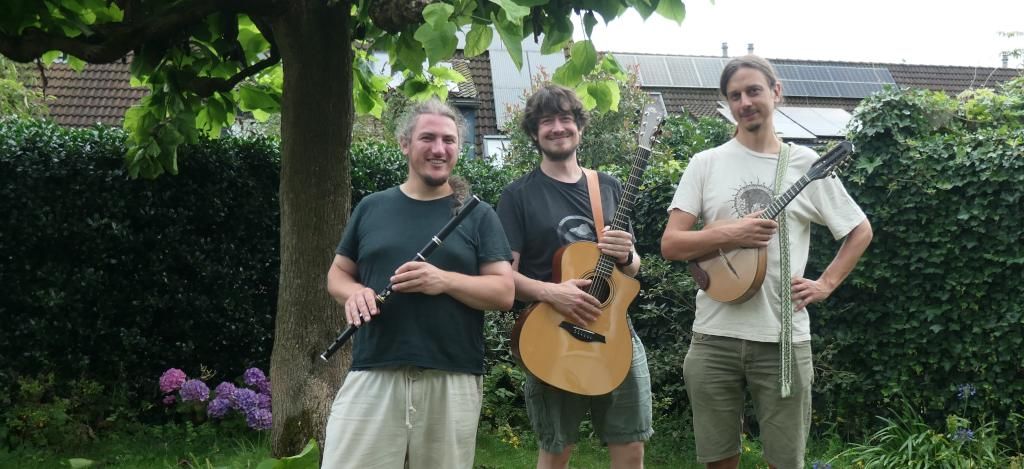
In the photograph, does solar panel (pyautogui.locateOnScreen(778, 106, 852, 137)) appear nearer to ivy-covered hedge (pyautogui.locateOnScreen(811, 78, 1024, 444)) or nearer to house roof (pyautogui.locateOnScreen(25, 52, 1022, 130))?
house roof (pyautogui.locateOnScreen(25, 52, 1022, 130))

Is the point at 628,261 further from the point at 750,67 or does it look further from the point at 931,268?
the point at 931,268

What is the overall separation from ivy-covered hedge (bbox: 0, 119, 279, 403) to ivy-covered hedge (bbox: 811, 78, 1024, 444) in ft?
12.6

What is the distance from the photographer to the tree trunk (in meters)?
4.25

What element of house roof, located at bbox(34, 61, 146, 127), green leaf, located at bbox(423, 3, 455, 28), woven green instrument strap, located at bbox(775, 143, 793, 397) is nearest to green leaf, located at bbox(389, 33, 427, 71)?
green leaf, located at bbox(423, 3, 455, 28)

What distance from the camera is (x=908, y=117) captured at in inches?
226

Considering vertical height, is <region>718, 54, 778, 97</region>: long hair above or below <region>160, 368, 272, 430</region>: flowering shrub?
above

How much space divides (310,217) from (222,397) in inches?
87.8

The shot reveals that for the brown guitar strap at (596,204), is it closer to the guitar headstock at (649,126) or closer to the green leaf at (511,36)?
the guitar headstock at (649,126)

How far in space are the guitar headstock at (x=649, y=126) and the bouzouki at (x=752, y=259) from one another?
1.71 feet

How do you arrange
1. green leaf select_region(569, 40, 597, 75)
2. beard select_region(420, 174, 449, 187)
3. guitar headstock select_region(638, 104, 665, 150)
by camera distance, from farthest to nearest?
guitar headstock select_region(638, 104, 665, 150), green leaf select_region(569, 40, 597, 75), beard select_region(420, 174, 449, 187)

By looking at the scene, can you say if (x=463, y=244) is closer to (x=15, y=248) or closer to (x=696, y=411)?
(x=696, y=411)

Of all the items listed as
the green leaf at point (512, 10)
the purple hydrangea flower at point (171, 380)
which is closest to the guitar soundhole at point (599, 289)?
the green leaf at point (512, 10)

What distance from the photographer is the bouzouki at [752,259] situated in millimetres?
3324

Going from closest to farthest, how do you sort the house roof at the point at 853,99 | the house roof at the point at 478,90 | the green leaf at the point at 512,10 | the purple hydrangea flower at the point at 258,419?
1. the green leaf at the point at 512,10
2. the purple hydrangea flower at the point at 258,419
3. the house roof at the point at 478,90
4. the house roof at the point at 853,99
